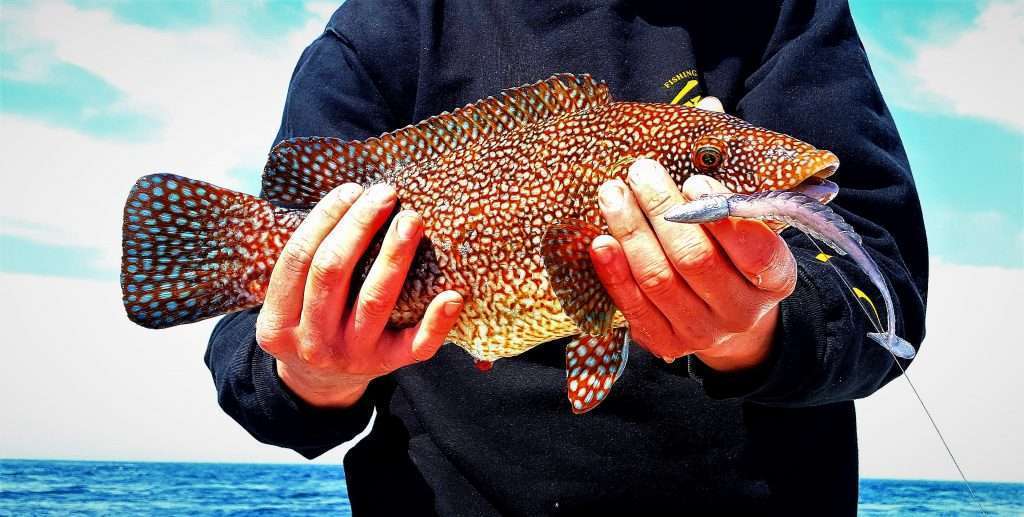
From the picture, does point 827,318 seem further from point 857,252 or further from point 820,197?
point 857,252

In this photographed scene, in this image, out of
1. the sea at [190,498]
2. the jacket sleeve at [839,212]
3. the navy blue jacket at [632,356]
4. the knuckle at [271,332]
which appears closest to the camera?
the knuckle at [271,332]

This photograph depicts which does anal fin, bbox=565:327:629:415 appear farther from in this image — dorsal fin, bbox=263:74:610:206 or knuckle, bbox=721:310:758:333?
dorsal fin, bbox=263:74:610:206

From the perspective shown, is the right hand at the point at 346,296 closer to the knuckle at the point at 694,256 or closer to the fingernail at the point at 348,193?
the fingernail at the point at 348,193

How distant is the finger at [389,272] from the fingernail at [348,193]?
17 cm

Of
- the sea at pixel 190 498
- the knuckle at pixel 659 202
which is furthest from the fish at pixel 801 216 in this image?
the sea at pixel 190 498

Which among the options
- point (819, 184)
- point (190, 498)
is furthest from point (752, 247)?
point (190, 498)

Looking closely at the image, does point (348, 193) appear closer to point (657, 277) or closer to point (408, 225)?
point (408, 225)

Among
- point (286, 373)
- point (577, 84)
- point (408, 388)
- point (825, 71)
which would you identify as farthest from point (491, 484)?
point (825, 71)

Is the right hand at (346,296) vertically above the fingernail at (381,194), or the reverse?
the fingernail at (381,194)

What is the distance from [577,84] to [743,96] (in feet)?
4.44

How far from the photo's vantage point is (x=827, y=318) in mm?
3246

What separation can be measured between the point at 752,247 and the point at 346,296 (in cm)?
147

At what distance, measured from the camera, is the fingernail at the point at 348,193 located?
2.88 m

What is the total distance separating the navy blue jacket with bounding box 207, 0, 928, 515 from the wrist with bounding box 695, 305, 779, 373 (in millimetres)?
41
